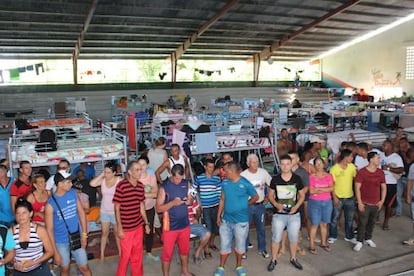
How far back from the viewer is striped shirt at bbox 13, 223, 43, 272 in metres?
3.99

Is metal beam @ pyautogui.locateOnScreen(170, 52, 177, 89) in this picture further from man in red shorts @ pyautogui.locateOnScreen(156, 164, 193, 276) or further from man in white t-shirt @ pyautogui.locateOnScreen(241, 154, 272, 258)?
man in red shorts @ pyautogui.locateOnScreen(156, 164, 193, 276)

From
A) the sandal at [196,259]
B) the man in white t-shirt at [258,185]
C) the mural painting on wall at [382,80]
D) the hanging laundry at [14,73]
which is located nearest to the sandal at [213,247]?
the sandal at [196,259]

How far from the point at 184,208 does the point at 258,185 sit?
1.32m

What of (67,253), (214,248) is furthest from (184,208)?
(214,248)

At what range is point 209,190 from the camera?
5980mm

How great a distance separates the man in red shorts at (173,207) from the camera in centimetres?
509

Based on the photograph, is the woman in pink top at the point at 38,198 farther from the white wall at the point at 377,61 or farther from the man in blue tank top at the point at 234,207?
the white wall at the point at 377,61

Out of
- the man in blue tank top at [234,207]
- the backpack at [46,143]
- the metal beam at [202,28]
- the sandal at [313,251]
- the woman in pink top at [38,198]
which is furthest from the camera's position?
the metal beam at [202,28]

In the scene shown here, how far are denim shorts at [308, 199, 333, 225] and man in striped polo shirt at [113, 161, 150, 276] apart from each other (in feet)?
8.98

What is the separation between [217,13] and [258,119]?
8.06 meters

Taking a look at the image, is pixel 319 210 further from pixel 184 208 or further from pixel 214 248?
pixel 184 208

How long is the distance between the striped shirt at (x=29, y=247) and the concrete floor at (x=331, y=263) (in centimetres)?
189

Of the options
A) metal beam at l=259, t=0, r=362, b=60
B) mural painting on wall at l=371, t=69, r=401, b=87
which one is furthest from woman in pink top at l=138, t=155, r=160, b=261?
mural painting on wall at l=371, t=69, r=401, b=87

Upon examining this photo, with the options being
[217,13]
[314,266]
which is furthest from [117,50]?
[314,266]
